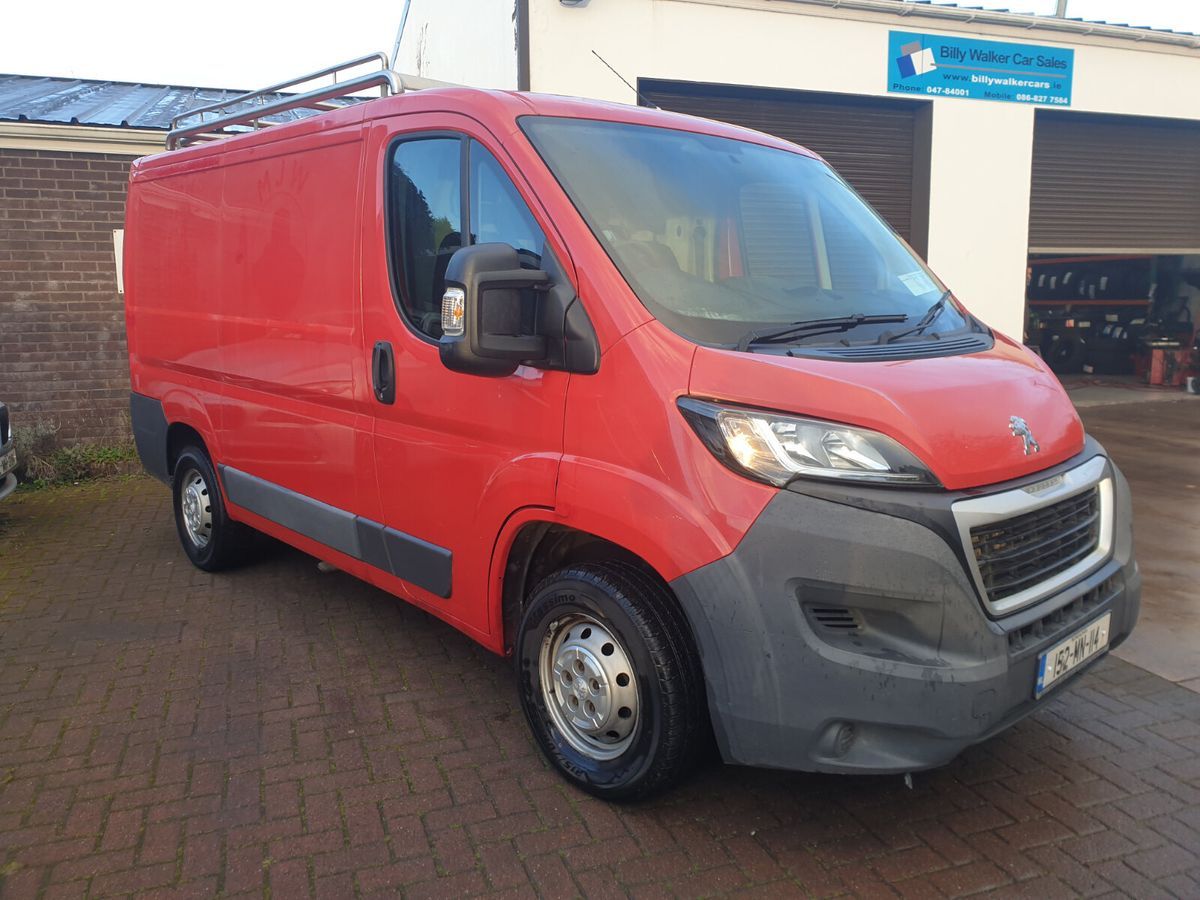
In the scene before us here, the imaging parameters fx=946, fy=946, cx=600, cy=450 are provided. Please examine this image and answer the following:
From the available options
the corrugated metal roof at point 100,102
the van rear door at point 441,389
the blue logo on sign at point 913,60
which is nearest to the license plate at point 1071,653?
the van rear door at point 441,389

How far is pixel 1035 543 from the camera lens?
277 centimetres

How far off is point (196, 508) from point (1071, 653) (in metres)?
4.78

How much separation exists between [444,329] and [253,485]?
87.0 inches

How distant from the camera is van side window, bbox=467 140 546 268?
3131 mm

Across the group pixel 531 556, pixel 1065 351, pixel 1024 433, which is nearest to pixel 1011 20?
pixel 1065 351

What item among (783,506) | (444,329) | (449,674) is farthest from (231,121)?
(783,506)

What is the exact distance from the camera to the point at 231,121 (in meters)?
5.23

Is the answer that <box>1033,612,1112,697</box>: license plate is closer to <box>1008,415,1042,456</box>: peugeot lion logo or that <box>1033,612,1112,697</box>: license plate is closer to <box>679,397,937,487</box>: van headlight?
<box>1008,415,1042,456</box>: peugeot lion logo

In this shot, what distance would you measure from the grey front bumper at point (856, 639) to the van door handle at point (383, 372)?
5.35 ft

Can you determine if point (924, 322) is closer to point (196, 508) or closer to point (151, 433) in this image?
point (196, 508)

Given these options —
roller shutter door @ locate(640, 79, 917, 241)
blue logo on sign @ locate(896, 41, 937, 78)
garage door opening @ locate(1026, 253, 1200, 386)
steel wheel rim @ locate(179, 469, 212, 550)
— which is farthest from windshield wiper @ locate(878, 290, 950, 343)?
garage door opening @ locate(1026, 253, 1200, 386)

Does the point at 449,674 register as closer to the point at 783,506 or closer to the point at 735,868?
the point at 735,868

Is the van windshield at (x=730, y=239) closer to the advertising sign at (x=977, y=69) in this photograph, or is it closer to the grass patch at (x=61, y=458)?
the grass patch at (x=61, y=458)

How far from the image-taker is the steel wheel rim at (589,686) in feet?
9.76
